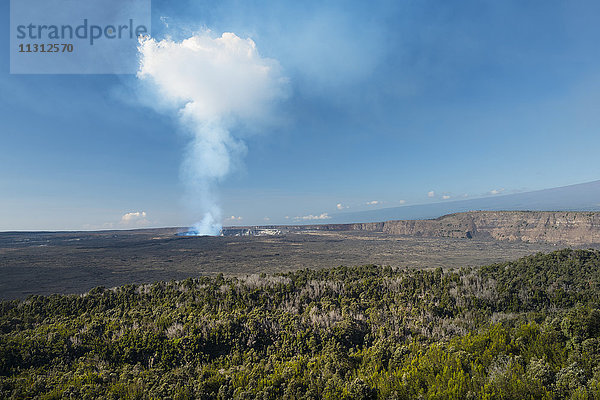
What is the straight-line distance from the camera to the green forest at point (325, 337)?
6.23 meters

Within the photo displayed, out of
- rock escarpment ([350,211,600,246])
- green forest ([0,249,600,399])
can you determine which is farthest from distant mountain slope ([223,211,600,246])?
green forest ([0,249,600,399])

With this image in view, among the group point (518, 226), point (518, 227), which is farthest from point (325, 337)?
point (518, 226)

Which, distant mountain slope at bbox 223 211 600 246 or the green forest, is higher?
the green forest

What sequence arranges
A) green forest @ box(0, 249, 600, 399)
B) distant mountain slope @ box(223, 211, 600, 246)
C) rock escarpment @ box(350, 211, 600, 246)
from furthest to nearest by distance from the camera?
rock escarpment @ box(350, 211, 600, 246) < distant mountain slope @ box(223, 211, 600, 246) < green forest @ box(0, 249, 600, 399)

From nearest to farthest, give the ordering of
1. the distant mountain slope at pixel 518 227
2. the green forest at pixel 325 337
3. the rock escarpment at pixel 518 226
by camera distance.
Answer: the green forest at pixel 325 337 → the distant mountain slope at pixel 518 227 → the rock escarpment at pixel 518 226

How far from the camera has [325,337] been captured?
10750mm

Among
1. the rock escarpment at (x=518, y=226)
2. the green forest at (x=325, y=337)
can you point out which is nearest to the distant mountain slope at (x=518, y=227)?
the rock escarpment at (x=518, y=226)

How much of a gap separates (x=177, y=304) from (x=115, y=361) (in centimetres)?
412

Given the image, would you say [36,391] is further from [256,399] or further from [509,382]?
[509,382]

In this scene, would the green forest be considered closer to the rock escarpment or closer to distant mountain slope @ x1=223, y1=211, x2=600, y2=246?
the rock escarpment

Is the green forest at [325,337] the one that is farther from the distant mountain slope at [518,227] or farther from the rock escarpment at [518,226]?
the distant mountain slope at [518,227]

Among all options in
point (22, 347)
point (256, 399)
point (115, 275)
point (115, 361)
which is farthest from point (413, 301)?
point (115, 275)

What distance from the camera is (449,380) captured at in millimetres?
5625

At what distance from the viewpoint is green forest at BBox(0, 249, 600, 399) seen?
6.23 meters
